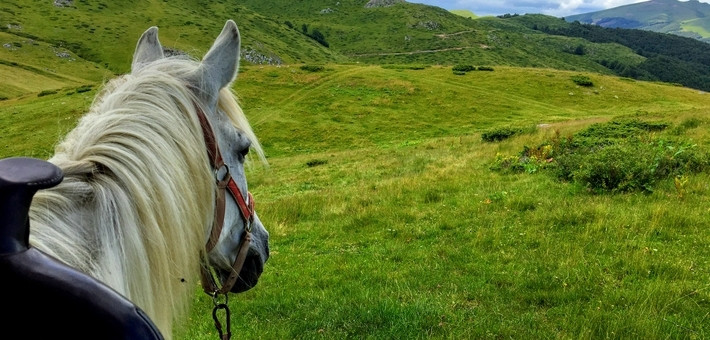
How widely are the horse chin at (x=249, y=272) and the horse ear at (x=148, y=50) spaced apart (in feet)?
3.66

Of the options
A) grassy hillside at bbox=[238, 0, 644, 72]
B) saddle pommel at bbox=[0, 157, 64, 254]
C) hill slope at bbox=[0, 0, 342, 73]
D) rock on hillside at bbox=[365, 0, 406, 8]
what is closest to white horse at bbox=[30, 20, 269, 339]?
saddle pommel at bbox=[0, 157, 64, 254]

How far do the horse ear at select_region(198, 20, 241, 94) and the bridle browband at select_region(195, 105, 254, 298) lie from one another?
0.43 ft

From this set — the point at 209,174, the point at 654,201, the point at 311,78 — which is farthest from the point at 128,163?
the point at 311,78

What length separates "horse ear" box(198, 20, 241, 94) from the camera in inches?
76.0

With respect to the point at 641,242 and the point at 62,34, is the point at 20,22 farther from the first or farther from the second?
the point at 641,242

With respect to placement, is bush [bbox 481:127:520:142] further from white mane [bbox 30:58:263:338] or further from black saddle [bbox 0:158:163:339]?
black saddle [bbox 0:158:163:339]

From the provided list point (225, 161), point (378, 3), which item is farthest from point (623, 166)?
point (378, 3)

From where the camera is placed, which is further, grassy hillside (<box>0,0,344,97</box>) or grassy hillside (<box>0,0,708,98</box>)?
grassy hillside (<box>0,0,708,98</box>)

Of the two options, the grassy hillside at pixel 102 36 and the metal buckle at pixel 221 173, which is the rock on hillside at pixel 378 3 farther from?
the metal buckle at pixel 221 173

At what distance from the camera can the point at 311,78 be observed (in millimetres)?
44094

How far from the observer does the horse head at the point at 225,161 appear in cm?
194

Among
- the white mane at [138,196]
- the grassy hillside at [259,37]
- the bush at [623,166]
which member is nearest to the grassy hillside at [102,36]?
the grassy hillside at [259,37]

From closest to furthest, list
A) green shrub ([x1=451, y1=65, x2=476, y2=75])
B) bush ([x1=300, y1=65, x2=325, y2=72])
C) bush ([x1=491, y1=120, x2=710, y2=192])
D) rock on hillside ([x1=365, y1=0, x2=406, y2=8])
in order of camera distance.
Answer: bush ([x1=491, y1=120, x2=710, y2=192])
bush ([x1=300, y1=65, x2=325, y2=72])
green shrub ([x1=451, y1=65, x2=476, y2=75])
rock on hillside ([x1=365, y1=0, x2=406, y2=8])

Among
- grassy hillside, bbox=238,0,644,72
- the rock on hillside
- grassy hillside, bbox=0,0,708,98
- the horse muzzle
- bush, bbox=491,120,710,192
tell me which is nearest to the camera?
the horse muzzle
